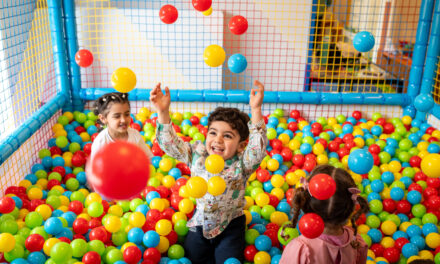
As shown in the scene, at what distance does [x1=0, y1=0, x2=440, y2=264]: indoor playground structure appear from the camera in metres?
2.20

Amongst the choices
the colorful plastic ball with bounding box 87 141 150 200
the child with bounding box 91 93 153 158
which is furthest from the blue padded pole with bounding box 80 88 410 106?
the colorful plastic ball with bounding box 87 141 150 200

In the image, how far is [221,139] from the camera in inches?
81.7

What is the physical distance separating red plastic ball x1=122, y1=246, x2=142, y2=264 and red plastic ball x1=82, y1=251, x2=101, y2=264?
0.12 metres

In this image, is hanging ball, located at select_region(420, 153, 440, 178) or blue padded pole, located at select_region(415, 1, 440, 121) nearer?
hanging ball, located at select_region(420, 153, 440, 178)

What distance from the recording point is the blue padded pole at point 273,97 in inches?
147

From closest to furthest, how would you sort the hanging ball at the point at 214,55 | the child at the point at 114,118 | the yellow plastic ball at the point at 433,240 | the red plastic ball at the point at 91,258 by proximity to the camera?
1. the red plastic ball at the point at 91,258
2. the yellow plastic ball at the point at 433,240
3. the hanging ball at the point at 214,55
4. the child at the point at 114,118

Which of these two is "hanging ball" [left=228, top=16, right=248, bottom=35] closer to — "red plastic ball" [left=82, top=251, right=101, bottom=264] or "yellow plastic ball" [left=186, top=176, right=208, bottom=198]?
"yellow plastic ball" [left=186, top=176, right=208, bottom=198]

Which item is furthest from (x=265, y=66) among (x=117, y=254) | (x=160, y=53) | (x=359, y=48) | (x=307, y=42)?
(x=117, y=254)

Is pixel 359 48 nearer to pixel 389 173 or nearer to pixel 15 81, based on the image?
pixel 389 173

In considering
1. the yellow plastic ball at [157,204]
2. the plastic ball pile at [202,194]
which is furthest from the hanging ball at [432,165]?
the yellow plastic ball at [157,204]

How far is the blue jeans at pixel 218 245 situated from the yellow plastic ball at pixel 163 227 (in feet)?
0.39

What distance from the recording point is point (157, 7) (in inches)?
154

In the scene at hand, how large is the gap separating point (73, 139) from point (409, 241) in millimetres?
2452

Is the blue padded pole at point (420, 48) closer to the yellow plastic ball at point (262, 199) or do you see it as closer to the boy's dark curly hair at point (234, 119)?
the yellow plastic ball at point (262, 199)
